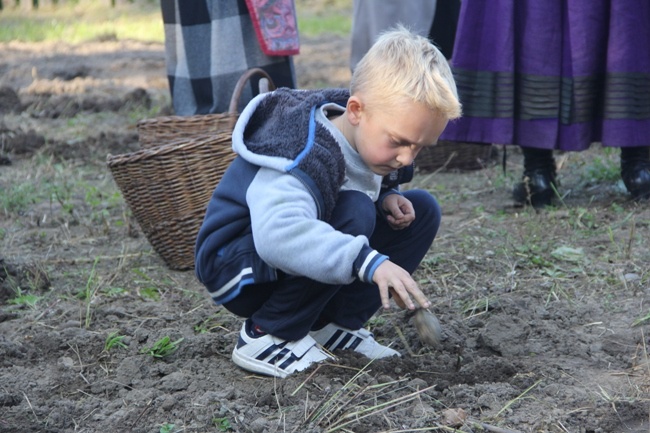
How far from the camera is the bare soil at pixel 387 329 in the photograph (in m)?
2.36

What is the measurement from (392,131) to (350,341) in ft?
2.34

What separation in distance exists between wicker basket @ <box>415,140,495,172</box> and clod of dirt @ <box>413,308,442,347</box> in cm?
259

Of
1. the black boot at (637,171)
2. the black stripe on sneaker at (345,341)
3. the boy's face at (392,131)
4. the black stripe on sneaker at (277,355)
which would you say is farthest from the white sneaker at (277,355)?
the black boot at (637,171)

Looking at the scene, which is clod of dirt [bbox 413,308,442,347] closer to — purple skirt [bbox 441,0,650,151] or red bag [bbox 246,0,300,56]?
purple skirt [bbox 441,0,650,151]

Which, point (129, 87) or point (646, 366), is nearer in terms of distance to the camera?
point (646, 366)

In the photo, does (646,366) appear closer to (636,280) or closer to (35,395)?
(636,280)

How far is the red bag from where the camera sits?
4484 millimetres

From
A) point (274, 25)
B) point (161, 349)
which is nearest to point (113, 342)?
point (161, 349)

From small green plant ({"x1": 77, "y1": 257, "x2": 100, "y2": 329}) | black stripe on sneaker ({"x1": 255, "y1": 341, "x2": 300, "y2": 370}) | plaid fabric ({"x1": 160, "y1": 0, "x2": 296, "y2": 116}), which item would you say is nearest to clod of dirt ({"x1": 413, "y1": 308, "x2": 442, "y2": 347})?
black stripe on sneaker ({"x1": 255, "y1": 341, "x2": 300, "y2": 370})

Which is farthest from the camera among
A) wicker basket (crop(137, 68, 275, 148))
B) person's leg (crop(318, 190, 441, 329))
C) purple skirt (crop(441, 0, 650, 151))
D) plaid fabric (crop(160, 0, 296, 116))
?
plaid fabric (crop(160, 0, 296, 116))

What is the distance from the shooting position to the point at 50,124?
6496 mm

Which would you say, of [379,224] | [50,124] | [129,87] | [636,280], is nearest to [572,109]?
[636,280]

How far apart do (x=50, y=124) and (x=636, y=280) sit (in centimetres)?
436

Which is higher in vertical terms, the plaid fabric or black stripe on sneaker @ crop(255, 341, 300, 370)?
the plaid fabric
